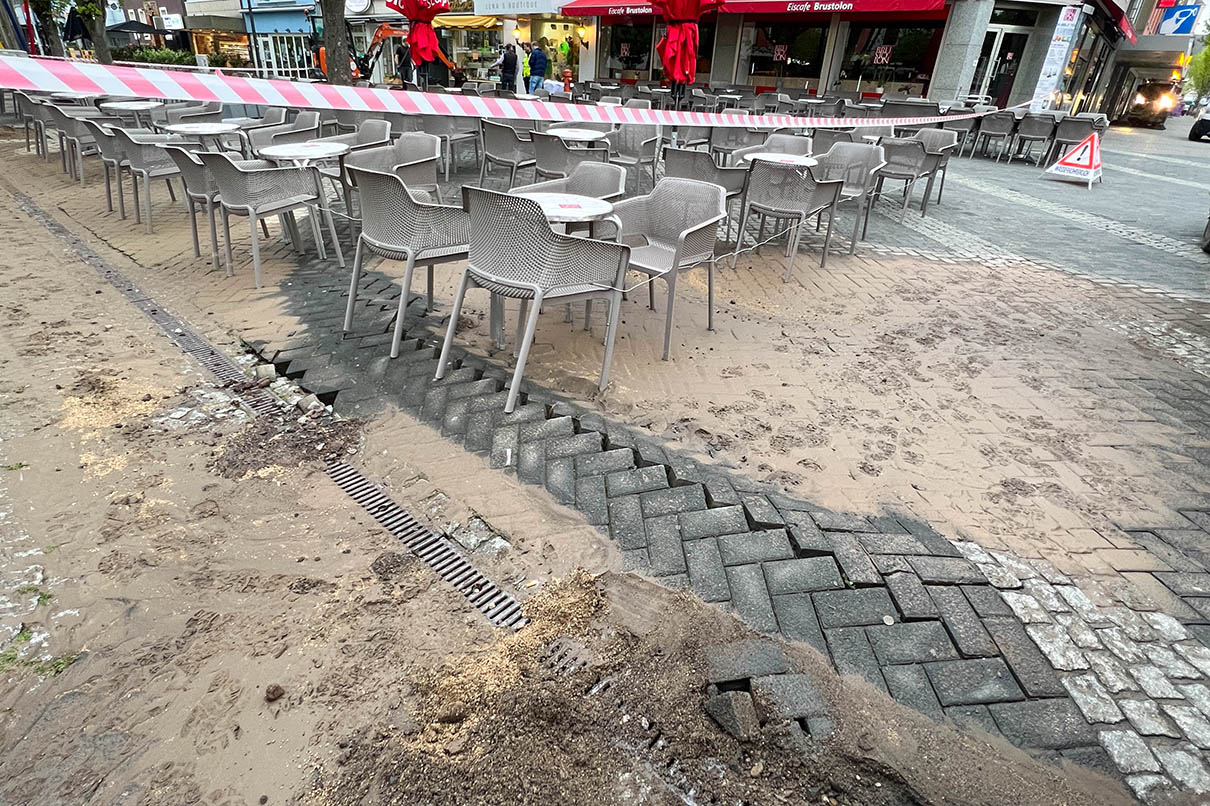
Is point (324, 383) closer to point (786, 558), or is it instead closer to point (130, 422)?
point (130, 422)

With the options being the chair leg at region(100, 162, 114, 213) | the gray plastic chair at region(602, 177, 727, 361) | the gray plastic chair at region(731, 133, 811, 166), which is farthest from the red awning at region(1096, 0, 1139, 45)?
the chair leg at region(100, 162, 114, 213)

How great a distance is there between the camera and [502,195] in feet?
9.80

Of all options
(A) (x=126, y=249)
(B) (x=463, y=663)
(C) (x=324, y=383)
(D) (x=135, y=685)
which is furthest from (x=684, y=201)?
(A) (x=126, y=249)

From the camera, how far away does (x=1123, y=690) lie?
190cm

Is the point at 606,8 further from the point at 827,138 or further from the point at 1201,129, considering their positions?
the point at 1201,129

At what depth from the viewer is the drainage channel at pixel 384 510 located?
2.14 m

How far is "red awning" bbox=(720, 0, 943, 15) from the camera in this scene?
44.2ft

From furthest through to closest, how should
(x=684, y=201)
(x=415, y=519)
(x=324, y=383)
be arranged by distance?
(x=684, y=201)
(x=324, y=383)
(x=415, y=519)

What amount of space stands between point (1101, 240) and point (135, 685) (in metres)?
9.39

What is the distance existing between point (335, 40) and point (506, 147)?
574 centimetres

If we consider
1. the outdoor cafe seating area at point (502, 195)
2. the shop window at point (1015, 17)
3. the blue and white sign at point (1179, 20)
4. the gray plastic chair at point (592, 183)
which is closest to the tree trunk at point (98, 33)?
the outdoor cafe seating area at point (502, 195)

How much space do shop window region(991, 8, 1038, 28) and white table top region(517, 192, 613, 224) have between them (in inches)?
652

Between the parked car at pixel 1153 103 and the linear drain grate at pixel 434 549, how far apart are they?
35507mm

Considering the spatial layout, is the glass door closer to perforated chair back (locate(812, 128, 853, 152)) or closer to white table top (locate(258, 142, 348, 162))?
perforated chair back (locate(812, 128, 853, 152))
